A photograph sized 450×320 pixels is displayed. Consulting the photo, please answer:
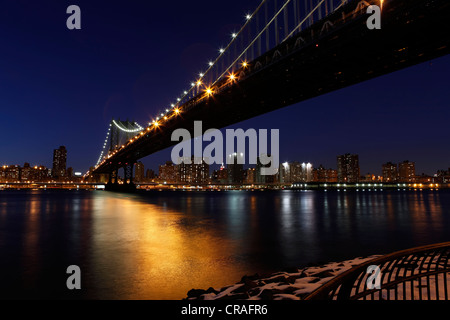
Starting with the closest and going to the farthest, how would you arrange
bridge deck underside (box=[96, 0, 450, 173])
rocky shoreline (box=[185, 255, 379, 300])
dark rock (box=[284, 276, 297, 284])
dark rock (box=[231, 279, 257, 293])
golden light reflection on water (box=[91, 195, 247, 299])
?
rocky shoreline (box=[185, 255, 379, 300]) < dark rock (box=[231, 279, 257, 293]) < dark rock (box=[284, 276, 297, 284]) < golden light reflection on water (box=[91, 195, 247, 299]) < bridge deck underside (box=[96, 0, 450, 173])

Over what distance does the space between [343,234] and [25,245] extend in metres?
14.7

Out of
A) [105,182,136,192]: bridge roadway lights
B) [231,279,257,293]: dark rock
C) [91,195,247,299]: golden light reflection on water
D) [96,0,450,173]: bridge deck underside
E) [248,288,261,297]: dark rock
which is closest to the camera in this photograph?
[248,288,261,297]: dark rock

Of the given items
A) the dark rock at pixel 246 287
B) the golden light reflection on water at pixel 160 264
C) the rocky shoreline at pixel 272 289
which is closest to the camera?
the rocky shoreline at pixel 272 289

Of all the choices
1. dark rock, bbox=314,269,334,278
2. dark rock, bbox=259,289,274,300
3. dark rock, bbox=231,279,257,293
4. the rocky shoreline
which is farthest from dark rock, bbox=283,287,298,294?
dark rock, bbox=314,269,334,278

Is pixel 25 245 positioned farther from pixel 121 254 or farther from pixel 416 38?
pixel 416 38

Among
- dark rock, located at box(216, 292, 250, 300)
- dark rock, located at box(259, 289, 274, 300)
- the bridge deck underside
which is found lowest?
dark rock, located at box(216, 292, 250, 300)

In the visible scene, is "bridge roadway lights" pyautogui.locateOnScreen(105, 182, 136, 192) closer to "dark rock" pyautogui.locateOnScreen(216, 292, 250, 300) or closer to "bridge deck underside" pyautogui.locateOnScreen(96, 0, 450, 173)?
"bridge deck underside" pyautogui.locateOnScreen(96, 0, 450, 173)

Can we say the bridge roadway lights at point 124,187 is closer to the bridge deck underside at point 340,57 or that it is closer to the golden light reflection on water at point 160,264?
the bridge deck underside at point 340,57

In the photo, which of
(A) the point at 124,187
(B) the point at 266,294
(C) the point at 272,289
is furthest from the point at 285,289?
(A) the point at 124,187

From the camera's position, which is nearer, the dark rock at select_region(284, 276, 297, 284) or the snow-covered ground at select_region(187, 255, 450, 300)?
the snow-covered ground at select_region(187, 255, 450, 300)

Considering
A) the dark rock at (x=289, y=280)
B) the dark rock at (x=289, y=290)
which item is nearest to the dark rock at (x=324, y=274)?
the dark rock at (x=289, y=280)
